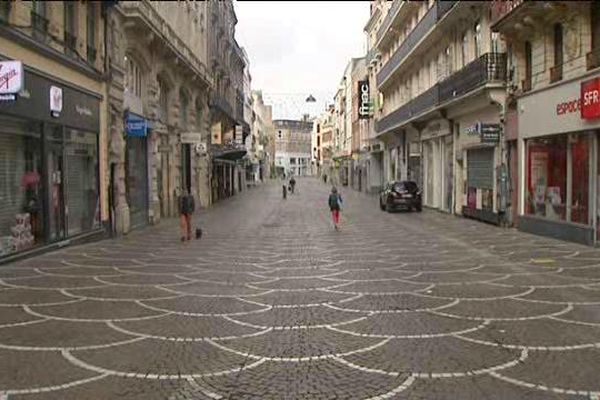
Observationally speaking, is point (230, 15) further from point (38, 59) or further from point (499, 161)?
point (38, 59)

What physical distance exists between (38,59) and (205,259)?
19.1ft

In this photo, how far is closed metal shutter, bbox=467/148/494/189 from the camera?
2473 cm

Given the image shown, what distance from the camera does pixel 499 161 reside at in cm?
2330

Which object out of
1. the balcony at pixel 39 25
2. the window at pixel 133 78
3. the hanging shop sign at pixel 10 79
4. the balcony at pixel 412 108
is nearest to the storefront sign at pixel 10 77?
the hanging shop sign at pixel 10 79

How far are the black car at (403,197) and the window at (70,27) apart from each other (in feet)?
62.8

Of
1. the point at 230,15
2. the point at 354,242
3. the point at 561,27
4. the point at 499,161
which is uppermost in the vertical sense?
the point at 230,15

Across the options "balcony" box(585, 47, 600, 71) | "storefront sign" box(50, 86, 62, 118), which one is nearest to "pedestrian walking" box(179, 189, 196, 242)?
"storefront sign" box(50, 86, 62, 118)

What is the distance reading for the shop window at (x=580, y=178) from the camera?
663 inches

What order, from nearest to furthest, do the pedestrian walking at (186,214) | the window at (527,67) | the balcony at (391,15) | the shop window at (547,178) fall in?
1. the shop window at (547,178)
2. the pedestrian walking at (186,214)
3. the window at (527,67)
4. the balcony at (391,15)

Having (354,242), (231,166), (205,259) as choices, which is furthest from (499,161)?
(231,166)

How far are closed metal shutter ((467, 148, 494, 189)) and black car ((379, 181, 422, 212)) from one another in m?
6.00

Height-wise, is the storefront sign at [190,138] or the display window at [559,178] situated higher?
the storefront sign at [190,138]

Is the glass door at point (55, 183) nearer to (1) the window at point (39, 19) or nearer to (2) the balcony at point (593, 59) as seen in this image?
(1) the window at point (39, 19)

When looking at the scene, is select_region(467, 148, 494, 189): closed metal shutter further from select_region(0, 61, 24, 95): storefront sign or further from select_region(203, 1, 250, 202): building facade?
select_region(203, 1, 250, 202): building facade
